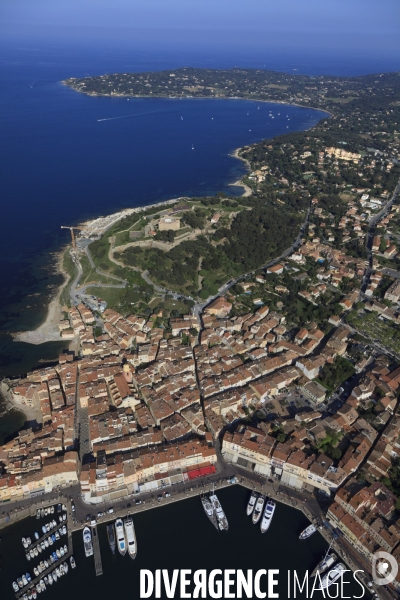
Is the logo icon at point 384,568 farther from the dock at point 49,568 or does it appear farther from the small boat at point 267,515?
the dock at point 49,568

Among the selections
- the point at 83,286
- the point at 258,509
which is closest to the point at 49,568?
the point at 258,509

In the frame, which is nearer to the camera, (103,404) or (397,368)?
(103,404)

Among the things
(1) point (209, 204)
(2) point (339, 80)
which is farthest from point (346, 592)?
(2) point (339, 80)

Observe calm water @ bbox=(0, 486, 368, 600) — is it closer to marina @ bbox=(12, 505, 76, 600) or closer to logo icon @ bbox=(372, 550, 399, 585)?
marina @ bbox=(12, 505, 76, 600)

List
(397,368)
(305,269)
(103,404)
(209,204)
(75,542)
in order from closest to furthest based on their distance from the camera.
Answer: (75,542) → (103,404) → (397,368) → (305,269) → (209,204)

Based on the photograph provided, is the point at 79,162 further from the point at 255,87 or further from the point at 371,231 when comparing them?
the point at 255,87

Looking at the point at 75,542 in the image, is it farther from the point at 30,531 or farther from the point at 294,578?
the point at 294,578

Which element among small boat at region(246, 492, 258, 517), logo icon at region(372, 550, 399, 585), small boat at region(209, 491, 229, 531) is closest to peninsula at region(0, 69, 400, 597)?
logo icon at region(372, 550, 399, 585)
